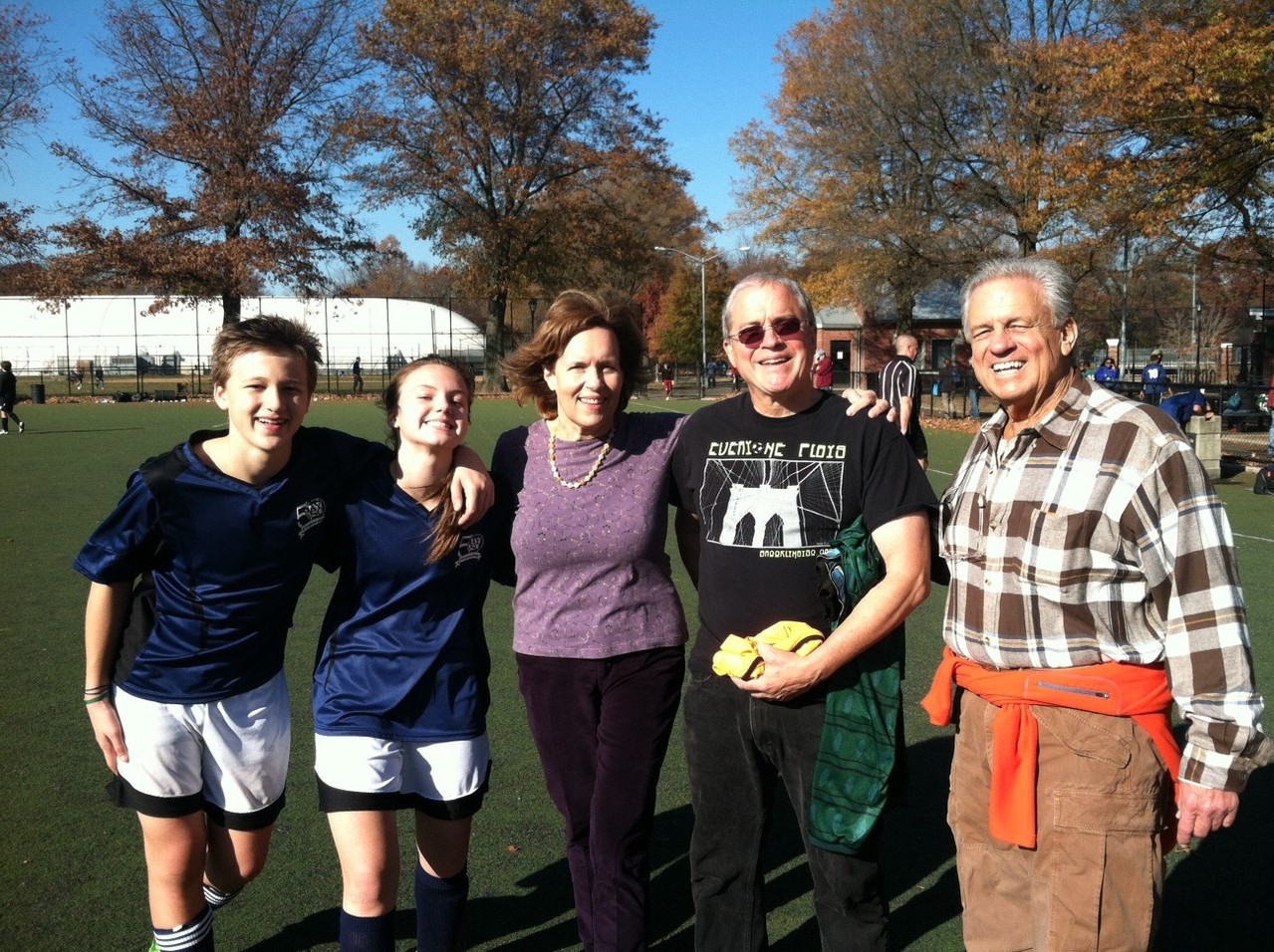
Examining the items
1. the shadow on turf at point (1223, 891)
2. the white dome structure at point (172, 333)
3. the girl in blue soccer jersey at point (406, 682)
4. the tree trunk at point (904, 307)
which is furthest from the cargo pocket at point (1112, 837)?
the white dome structure at point (172, 333)

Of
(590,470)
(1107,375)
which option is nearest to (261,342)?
(590,470)

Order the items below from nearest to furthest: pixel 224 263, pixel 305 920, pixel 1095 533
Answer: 1. pixel 1095 533
2. pixel 305 920
3. pixel 224 263

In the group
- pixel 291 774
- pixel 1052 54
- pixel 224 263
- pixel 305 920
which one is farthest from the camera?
pixel 224 263

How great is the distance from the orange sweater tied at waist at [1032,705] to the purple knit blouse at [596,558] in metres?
0.87

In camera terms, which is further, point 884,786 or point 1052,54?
point 1052,54

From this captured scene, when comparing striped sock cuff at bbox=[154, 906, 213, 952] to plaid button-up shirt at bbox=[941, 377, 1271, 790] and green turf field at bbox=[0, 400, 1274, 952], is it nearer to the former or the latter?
green turf field at bbox=[0, 400, 1274, 952]

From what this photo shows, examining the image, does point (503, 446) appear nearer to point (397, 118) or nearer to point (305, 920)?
point (305, 920)

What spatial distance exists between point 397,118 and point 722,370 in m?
21.5

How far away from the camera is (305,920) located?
3.38 meters

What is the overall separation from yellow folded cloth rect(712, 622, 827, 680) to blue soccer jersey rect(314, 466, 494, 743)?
706 millimetres

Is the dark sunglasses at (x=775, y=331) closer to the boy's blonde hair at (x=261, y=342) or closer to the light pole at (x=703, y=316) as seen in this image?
the boy's blonde hair at (x=261, y=342)

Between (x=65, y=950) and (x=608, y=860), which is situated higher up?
(x=608, y=860)

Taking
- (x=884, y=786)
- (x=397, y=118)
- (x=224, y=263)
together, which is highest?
(x=397, y=118)

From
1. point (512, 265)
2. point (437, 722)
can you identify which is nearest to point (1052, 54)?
point (437, 722)
